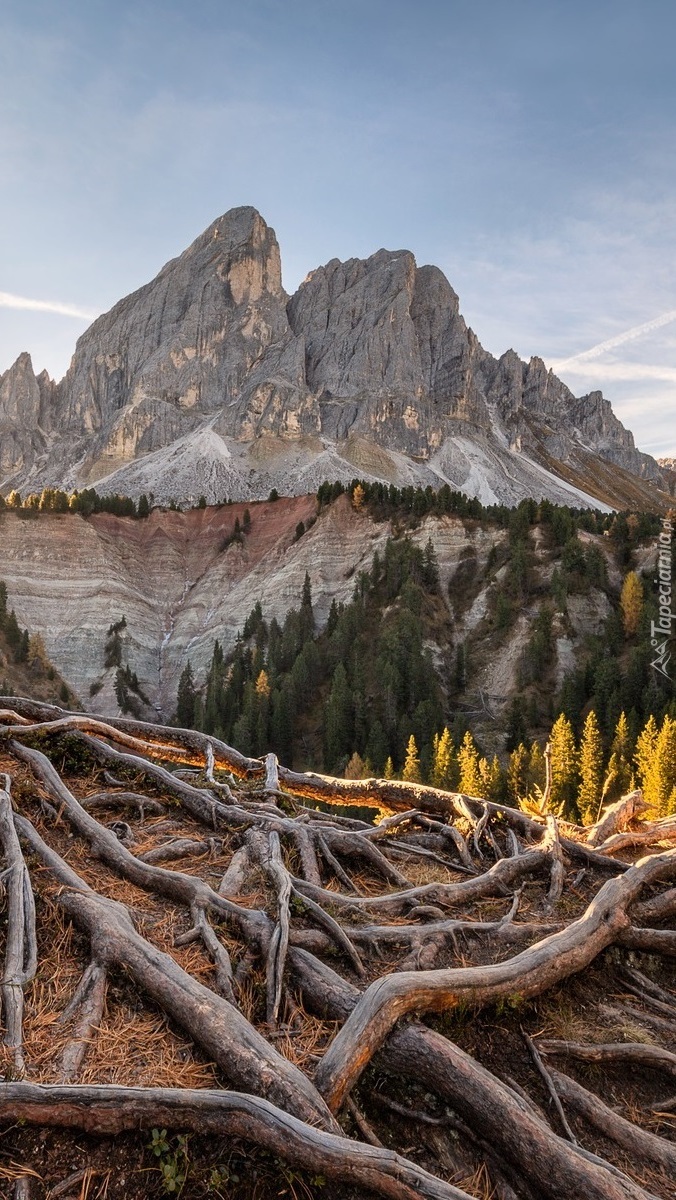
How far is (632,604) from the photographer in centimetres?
7344

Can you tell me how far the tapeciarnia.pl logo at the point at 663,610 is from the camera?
65106 mm

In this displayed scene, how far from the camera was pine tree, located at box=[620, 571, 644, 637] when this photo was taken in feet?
240

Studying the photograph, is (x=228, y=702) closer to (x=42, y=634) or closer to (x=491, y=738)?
(x=42, y=634)

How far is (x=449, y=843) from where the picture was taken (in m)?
8.77

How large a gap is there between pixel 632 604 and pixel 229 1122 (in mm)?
78566

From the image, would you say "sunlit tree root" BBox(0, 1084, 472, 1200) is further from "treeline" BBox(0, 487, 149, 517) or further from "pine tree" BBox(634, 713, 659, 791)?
"treeline" BBox(0, 487, 149, 517)

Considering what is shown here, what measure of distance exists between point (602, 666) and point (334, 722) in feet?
102

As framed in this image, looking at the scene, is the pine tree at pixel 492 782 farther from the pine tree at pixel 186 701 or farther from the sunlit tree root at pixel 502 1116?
the sunlit tree root at pixel 502 1116

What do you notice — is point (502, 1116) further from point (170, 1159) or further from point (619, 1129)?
point (170, 1159)

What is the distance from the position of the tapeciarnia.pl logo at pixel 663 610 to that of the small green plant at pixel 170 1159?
227 ft

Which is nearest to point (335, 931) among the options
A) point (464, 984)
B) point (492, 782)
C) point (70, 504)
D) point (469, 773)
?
point (464, 984)

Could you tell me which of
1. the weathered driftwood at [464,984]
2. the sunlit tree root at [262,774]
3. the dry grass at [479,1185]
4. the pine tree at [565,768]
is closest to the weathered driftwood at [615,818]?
the sunlit tree root at [262,774]

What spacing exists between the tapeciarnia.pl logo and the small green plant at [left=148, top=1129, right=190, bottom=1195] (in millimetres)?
69154

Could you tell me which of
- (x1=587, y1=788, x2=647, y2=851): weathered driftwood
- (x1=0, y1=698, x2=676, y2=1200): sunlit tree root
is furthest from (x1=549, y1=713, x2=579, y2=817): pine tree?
(x1=0, y1=698, x2=676, y2=1200): sunlit tree root
